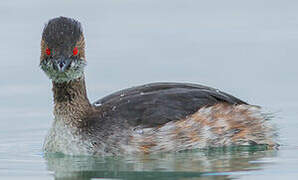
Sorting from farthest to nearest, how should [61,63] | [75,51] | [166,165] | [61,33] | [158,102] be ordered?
[158,102] → [75,51] → [61,33] → [61,63] → [166,165]

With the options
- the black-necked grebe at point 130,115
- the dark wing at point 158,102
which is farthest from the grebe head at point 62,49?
the dark wing at point 158,102

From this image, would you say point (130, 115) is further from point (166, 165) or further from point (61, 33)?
point (61, 33)

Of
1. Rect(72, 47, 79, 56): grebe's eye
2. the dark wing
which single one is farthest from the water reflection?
Rect(72, 47, 79, 56): grebe's eye

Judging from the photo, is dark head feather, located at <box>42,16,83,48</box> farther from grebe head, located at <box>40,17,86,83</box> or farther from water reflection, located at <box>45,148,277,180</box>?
water reflection, located at <box>45,148,277,180</box>

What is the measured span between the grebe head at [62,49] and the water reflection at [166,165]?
1177 mm

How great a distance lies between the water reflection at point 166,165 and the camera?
13.1 metres

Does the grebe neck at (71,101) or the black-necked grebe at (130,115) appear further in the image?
the grebe neck at (71,101)

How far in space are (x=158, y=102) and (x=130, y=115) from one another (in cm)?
45

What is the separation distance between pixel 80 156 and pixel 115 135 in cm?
55

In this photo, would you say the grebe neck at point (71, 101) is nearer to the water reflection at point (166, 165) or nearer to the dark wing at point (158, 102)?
the dark wing at point (158, 102)

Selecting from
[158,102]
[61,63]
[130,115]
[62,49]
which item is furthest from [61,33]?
[158,102]

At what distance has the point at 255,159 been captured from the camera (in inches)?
555

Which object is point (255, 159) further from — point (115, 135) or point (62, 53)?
point (62, 53)

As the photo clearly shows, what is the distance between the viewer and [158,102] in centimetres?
1491
